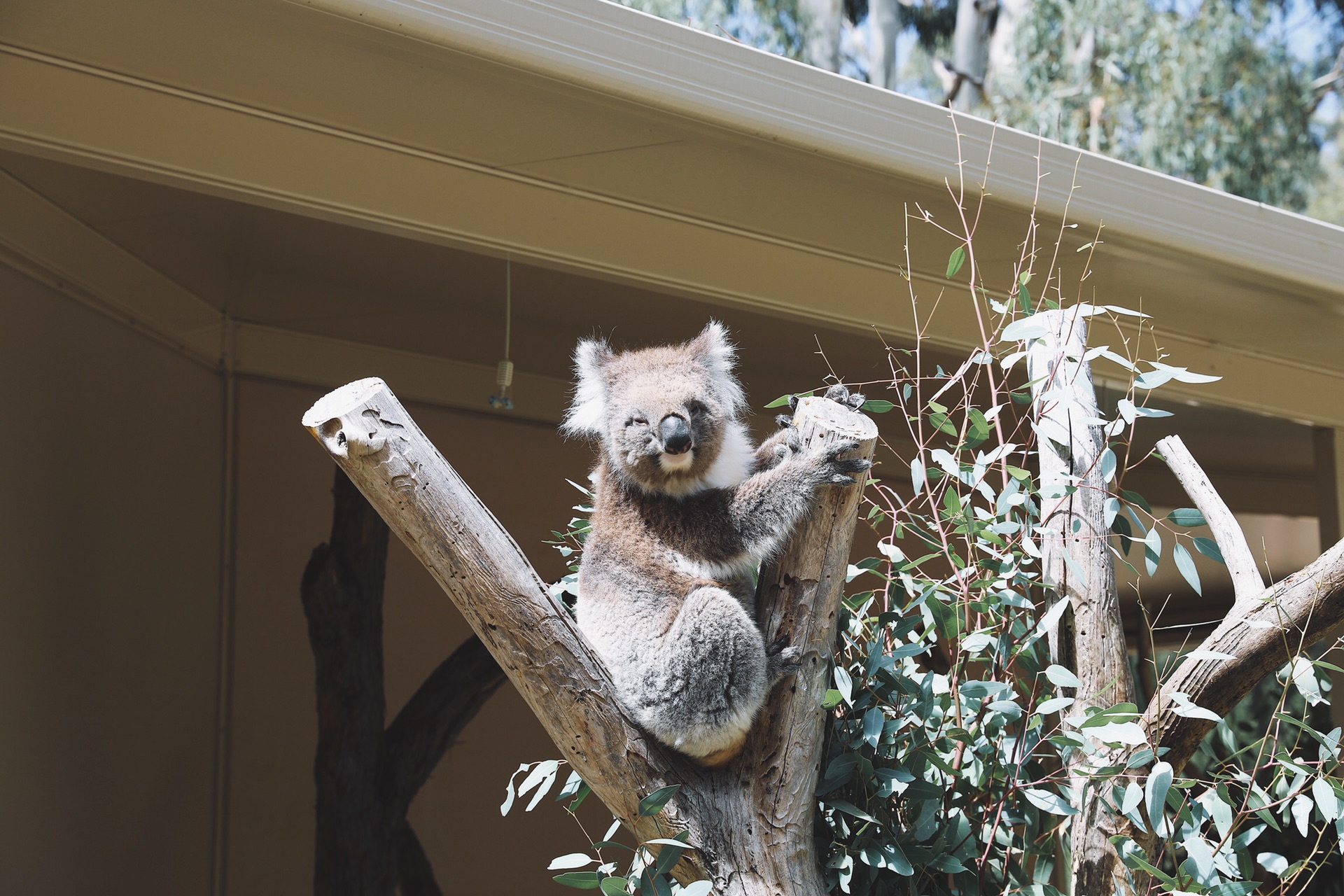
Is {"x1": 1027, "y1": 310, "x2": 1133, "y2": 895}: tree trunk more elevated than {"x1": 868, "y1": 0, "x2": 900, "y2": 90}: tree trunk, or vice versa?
{"x1": 868, "y1": 0, "x2": 900, "y2": 90}: tree trunk

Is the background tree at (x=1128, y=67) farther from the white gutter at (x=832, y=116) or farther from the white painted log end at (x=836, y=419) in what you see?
the white painted log end at (x=836, y=419)

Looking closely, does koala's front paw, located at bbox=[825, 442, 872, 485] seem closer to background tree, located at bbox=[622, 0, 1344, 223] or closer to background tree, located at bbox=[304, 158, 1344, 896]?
background tree, located at bbox=[304, 158, 1344, 896]

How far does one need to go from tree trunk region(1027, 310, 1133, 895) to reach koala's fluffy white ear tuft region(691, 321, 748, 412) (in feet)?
1.80

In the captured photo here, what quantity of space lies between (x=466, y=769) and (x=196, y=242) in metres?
2.78

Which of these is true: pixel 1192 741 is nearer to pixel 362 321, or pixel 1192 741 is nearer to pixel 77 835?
pixel 77 835

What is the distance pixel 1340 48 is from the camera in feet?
51.0

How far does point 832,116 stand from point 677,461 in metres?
1.12

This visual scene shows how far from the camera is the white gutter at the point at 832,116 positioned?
2.20 meters

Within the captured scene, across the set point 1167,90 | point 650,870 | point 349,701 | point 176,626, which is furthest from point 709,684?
point 1167,90

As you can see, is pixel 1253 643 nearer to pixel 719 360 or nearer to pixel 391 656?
pixel 719 360

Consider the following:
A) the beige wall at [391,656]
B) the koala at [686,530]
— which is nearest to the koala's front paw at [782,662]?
the koala at [686,530]

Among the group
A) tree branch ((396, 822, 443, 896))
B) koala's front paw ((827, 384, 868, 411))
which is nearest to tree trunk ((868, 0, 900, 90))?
tree branch ((396, 822, 443, 896))

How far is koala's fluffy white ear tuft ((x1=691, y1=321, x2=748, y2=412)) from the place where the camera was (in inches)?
81.7

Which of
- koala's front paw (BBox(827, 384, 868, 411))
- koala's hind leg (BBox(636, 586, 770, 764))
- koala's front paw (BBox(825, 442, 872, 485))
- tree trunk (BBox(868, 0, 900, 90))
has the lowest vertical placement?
koala's hind leg (BBox(636, 586, 770, 764))
